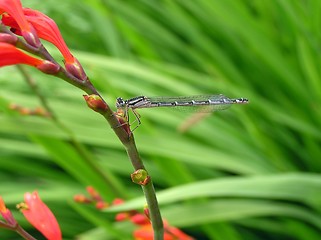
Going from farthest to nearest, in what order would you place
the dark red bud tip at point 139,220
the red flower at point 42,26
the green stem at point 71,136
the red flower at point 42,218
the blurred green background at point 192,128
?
1. the blurred green background at point 192,128
2. the green stem at point 71,136
3. the dark red bud tip at point 139,220
4. the red flower at point 42,218
5. the red flower at point 42,26

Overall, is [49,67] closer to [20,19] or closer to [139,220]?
[20,19]

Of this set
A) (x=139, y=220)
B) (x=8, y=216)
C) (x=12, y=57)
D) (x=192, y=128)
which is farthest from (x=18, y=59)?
(x=192, y=128)

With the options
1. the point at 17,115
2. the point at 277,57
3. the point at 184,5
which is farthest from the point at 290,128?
the point at 17,115

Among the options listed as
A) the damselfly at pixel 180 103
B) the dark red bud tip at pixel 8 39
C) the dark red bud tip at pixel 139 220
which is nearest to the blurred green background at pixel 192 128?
the dark red bud tip at pixel 139 220

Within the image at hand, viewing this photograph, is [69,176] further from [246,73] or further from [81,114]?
[246,73]

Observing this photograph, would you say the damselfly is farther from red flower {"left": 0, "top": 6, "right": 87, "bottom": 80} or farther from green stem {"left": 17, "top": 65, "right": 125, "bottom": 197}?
green stem {"left": 17, "top": 65, "right": 125, "bottom": 197}

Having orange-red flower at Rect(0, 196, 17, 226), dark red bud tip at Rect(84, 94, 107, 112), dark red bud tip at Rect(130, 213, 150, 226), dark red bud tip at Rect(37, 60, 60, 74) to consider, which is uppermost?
dark red bud tip at Rect(130, 213, 150, 226)

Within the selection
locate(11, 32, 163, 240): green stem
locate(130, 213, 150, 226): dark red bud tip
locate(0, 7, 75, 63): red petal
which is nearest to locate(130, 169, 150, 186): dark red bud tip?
locate(11, 32, 163, 240): green stem

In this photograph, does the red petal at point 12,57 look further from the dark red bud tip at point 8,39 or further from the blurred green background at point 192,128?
the blurred green background at point 192,128
